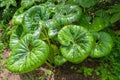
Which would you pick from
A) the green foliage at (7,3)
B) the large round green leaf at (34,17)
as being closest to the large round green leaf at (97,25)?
the large round green leaf at (34,17)

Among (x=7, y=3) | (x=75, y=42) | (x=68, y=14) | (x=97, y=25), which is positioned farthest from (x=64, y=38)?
(x=7, y=3)

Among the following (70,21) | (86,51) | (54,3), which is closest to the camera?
(86,51)

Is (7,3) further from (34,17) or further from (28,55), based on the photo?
(28,55)

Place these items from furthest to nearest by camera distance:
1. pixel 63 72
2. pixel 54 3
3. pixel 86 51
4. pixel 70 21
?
pixel 54 3, pixel 63 72, pixel 70 21, pixel 86 51

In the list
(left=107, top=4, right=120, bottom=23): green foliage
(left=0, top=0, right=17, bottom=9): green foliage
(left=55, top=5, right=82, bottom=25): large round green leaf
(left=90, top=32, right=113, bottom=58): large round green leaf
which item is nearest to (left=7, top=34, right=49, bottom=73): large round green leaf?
(left=55, top=5, right=82, bottom=25): large round green leaf

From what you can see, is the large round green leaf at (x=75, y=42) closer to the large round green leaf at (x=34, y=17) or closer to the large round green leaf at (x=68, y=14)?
the large round green leaf at (x=68, y=14)

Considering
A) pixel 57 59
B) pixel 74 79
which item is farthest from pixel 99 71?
pixel 57 59

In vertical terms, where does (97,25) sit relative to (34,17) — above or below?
below

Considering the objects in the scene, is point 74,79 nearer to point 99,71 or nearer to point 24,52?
point 99,71
